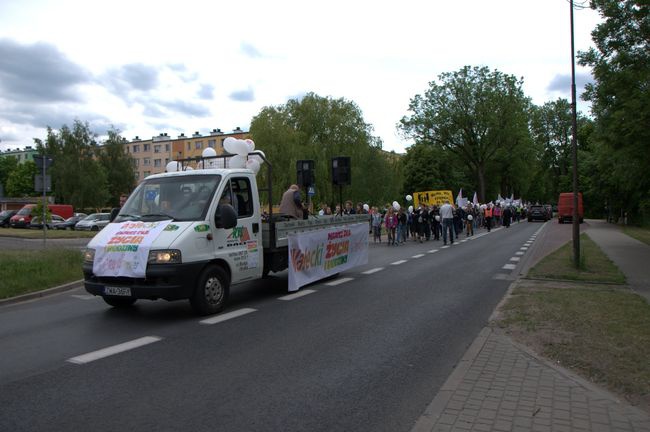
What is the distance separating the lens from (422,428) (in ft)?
12.5

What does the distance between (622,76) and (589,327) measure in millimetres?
12693

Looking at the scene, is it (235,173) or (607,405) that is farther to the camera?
Answer: (235,173)

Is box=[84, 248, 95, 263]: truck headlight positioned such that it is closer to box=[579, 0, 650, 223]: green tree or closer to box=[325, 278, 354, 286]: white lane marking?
box=[325, 278, 354, 286]: white lane marking

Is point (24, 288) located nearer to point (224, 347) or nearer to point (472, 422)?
point (224, 347)

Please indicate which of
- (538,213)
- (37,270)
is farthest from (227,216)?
(538,213)

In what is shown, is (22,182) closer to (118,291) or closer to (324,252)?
(324,252)

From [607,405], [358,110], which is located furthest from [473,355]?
[358,110]

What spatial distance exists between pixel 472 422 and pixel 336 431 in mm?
1013

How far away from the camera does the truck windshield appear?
7.94 meters

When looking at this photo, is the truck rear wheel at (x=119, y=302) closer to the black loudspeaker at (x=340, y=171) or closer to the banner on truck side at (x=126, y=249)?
the banner on truck side at (x=126, y=249)

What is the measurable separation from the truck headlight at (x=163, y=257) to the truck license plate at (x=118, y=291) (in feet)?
1.86

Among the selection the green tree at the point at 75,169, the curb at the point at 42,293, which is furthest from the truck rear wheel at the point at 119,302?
the green tree at the point at 75,169

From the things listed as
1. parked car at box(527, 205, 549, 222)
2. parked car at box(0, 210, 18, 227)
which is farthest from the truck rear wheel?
parked car at box(527, 205, 549, 222)

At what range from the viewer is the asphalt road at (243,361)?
412 centimetres
